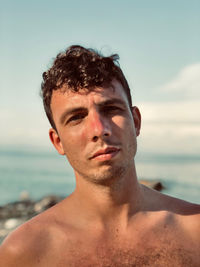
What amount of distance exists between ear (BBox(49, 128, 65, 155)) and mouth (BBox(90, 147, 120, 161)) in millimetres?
492

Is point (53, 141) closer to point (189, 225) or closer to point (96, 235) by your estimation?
point (96, 235)

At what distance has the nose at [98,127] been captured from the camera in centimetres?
280

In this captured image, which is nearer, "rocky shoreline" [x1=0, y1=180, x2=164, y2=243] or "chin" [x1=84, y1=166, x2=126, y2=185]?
"chin" [x1=84, y1=166, x2=126, y2=185]

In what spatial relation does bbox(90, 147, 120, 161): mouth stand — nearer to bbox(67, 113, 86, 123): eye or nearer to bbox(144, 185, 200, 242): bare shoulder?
bbox(67, 113, 86, 123): eye

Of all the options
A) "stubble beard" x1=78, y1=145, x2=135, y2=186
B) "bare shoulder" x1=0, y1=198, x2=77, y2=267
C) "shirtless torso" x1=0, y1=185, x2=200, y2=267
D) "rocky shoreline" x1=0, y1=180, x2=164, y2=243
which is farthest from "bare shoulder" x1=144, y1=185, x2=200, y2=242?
"rocky shoreline" x1=0, y1=180, x2=164, y2=243

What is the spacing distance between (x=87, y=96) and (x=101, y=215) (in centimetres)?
94

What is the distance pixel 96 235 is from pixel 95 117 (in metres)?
0.91

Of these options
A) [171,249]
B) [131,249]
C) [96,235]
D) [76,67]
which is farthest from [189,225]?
[76,67]

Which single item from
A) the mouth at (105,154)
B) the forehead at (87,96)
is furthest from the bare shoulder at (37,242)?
the forehead at (87,96)

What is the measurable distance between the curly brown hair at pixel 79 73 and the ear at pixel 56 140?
0.21 ft

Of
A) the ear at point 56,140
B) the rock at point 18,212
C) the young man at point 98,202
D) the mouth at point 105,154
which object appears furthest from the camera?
the rock at point 18,212

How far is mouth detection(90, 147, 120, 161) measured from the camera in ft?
9.07

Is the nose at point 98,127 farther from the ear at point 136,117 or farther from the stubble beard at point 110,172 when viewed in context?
the ear at point 136,117

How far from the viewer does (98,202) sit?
3082mm
